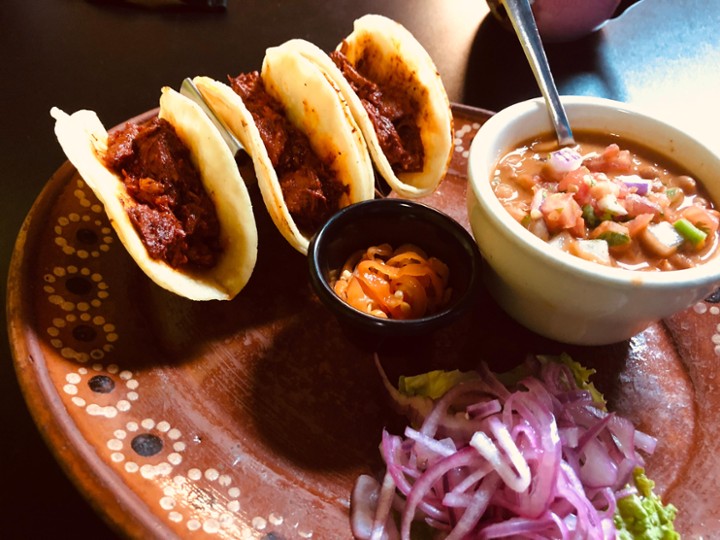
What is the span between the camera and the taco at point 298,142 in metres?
2.15

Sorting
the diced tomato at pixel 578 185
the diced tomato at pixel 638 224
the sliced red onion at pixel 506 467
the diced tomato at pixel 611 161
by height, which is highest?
the diced tomato at pixel 578 185

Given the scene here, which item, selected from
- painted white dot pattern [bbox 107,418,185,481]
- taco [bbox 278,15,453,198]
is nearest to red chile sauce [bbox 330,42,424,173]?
taco [bbox 278,15,453,198]

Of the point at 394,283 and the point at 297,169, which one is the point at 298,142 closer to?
the point at 297,169

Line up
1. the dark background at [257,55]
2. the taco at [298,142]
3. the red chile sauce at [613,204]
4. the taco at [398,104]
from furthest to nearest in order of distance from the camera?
the dark background at [257,55]
the taco at [398,104]
the taco at [298,142]
the red chile sauce at [613,204]

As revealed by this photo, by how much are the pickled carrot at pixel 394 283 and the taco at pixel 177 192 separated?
13.9 inches

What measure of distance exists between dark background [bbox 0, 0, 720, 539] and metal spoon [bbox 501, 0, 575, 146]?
41.0 inches

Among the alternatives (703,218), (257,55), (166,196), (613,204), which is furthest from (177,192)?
(257,55)

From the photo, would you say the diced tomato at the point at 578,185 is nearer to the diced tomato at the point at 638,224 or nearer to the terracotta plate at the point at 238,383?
the diced tomato at the point at 638,224

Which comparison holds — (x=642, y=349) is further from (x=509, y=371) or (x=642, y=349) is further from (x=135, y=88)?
(x=135, y=88)

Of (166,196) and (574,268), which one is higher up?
(166,196)

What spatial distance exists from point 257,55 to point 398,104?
1.57 metres

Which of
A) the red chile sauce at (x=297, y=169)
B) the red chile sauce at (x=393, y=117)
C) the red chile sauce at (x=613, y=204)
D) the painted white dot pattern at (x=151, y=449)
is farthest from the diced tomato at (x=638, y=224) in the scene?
the painted white dot pattern at (x=151, y=449)

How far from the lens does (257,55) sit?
380 cm

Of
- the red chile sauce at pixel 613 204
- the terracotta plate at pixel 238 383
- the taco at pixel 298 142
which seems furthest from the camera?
the taco at pixel 298 142
